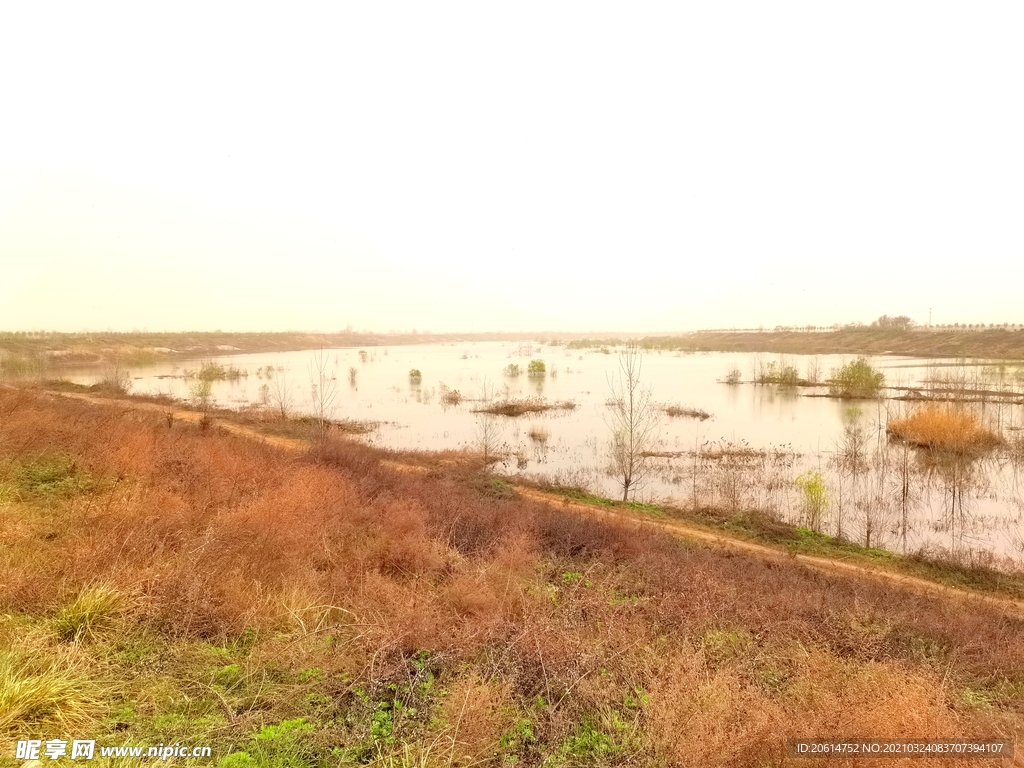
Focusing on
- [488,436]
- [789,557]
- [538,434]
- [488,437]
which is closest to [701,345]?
[538,434]

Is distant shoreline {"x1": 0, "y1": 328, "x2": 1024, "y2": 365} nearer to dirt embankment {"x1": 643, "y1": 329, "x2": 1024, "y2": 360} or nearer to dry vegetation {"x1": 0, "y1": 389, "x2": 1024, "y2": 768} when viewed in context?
dirt embankment {"x1": 643, "y1": 329, "x2": 1024, "y2": 360}

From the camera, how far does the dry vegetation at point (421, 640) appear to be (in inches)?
130

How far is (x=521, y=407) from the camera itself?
2695 centimetres

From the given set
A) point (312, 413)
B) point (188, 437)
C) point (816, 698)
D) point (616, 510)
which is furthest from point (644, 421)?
point (816, 698)

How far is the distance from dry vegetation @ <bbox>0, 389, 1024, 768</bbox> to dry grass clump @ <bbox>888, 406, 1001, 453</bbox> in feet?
43.4

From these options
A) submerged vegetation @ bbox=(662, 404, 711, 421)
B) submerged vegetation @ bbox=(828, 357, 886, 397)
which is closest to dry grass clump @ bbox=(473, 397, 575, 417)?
submerged vegetation @ bbox=(662, 404, 711, 421)

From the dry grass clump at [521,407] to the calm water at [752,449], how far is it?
0.83m

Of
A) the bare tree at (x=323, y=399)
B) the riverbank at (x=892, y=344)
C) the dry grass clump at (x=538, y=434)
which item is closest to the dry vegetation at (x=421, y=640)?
the bare tree at (x=323, y=399)

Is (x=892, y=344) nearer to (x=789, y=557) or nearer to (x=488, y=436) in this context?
(x=488, y=436)

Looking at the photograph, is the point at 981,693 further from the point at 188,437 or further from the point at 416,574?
the point at 188,437

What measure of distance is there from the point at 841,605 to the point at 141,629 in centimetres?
774

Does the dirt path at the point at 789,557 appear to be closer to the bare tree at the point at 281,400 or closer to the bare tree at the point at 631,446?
the bare tree at the point at 631,446

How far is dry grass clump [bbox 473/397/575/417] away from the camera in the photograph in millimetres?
26587

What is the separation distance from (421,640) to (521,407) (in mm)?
22531
